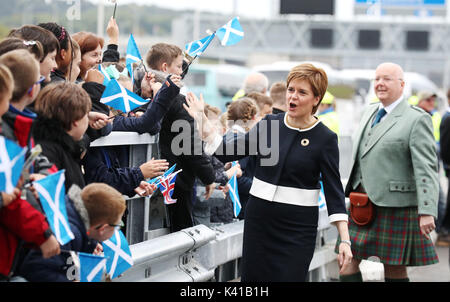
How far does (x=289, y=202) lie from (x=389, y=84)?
2.07 metres

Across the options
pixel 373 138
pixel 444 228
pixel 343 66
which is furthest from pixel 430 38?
pixel 373 138

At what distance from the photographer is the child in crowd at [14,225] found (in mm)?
3180

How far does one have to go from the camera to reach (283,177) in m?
4.67

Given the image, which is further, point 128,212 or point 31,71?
point 128,212

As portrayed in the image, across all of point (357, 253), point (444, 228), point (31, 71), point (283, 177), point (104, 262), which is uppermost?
point (31, 71)

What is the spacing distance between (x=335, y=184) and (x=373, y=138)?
5.37 ft

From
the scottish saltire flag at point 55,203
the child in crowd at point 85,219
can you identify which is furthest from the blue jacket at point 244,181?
the scottish saltire flag at point 55,203

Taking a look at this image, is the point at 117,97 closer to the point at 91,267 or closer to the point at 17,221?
the point at 91,267

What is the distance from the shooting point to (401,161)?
20.1ft

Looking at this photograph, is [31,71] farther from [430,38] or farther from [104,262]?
[430,38]

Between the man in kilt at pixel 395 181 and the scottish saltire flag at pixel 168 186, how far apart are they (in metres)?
1.86

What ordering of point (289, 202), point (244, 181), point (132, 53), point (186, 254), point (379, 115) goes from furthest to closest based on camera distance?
1. point (379, 115)
2. point (244, 181)
3. point (132, 53)
4. point (186, 254)
5. point (289, 202)

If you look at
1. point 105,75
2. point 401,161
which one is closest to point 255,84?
point 401,161

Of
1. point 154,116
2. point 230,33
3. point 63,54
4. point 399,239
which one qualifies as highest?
point 230,33
